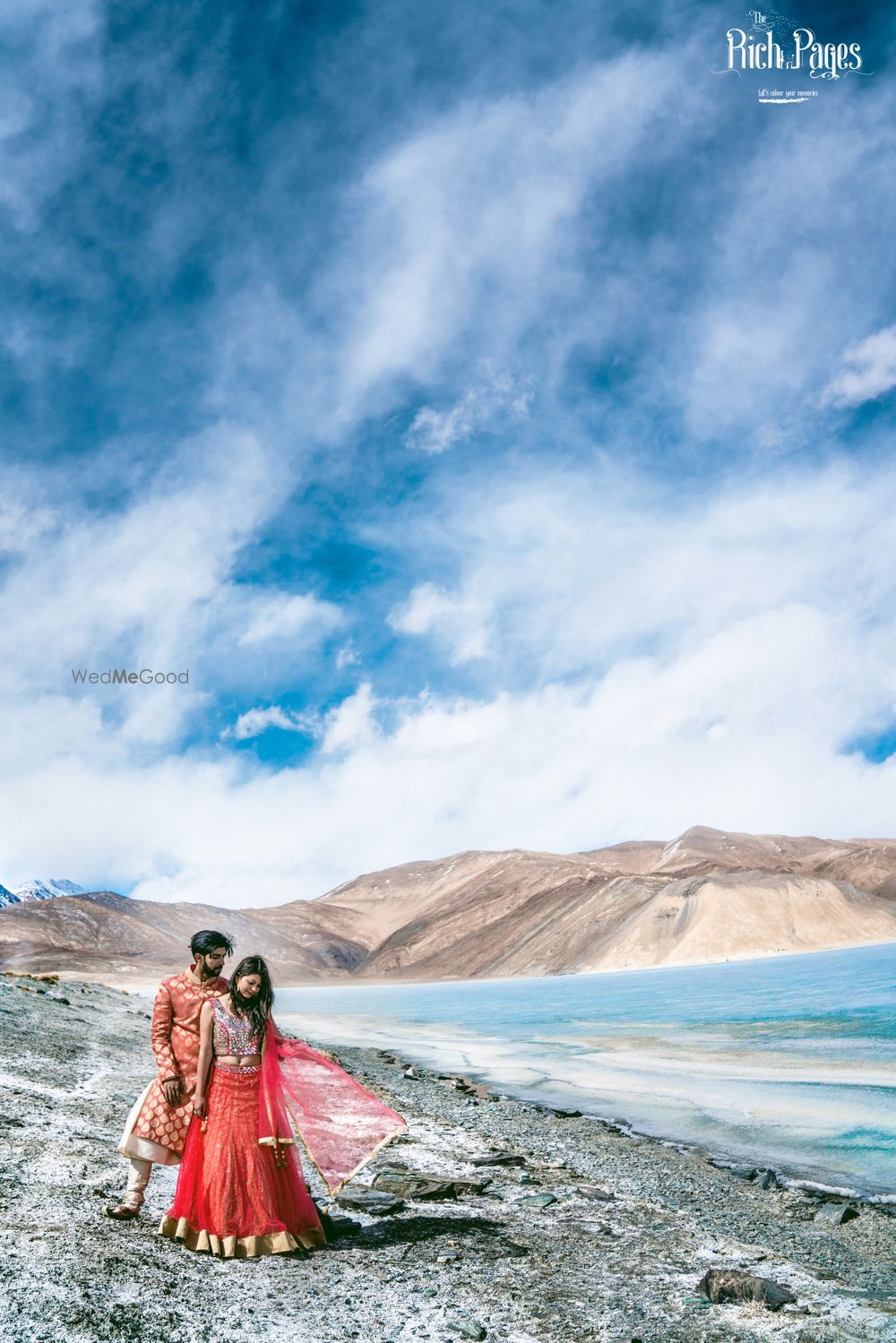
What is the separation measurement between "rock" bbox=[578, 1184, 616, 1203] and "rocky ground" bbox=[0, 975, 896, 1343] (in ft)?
0.14

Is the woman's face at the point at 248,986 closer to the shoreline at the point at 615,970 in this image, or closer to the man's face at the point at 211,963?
the man's face at the point at 211,963

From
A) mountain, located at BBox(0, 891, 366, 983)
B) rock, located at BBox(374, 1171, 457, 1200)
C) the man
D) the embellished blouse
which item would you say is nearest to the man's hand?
the man

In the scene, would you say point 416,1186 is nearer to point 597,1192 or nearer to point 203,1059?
point 597,1192

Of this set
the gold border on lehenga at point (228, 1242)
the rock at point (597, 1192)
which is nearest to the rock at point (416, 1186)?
the rock at point (597, 1192)

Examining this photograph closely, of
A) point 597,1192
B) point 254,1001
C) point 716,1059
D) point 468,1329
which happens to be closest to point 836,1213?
point 597,1192

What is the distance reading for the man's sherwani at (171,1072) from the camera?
252 inches

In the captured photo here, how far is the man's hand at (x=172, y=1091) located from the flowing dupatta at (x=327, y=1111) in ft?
2.36

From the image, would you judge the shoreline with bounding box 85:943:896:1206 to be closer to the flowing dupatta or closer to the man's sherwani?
the flowing dupatta

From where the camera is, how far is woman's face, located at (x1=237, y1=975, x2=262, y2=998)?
6195 millimetres

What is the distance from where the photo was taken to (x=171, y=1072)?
6398mm

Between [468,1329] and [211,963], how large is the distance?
2.86 m

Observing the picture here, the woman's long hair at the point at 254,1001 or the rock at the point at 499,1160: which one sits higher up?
the woman's long hair at the point at 254,1001

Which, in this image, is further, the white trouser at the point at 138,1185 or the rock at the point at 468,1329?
the white trouser at the point at 138,1185

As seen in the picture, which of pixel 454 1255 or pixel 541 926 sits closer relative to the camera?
pixel 454 1255
